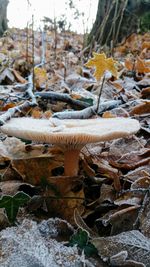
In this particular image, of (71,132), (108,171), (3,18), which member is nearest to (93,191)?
(108,171)

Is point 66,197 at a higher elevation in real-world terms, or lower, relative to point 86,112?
lower

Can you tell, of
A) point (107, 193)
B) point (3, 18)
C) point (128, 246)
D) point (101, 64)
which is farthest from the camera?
point (3, 18)

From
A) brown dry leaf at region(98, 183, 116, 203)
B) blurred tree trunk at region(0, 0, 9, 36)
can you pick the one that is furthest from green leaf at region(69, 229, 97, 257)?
blurred tree trunk at region(0, 0, 9, 36)

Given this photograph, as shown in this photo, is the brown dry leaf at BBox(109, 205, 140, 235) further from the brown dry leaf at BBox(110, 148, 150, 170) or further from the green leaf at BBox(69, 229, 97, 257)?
the brown dry leaf at BBox(110, 148, 150, 170)

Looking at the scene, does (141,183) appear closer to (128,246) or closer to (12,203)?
(128,246)

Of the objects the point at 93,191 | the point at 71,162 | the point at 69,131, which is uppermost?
the point at 69,131
